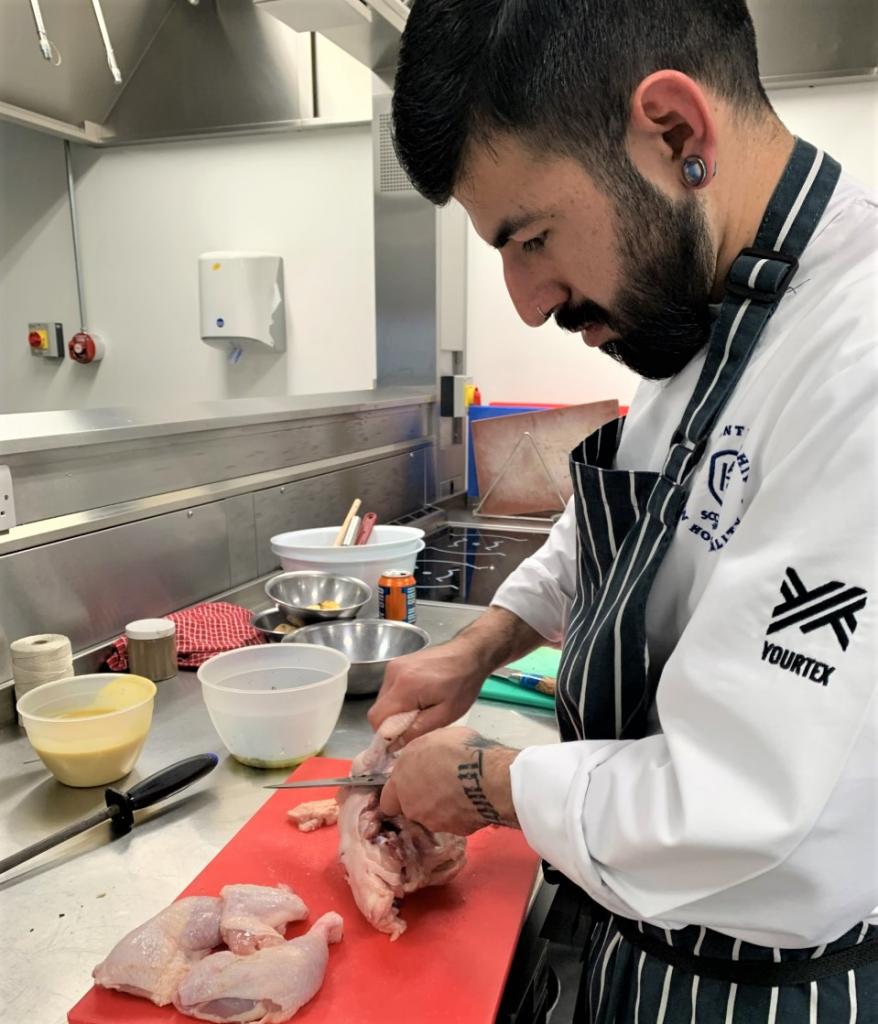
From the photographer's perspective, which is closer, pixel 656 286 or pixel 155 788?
pixel 656 286

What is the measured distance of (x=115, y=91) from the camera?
3.34 meters

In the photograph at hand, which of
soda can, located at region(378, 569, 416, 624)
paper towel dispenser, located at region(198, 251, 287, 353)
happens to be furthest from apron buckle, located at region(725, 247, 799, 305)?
paper towel dispenser, located at region(198, 251, 287, 353)

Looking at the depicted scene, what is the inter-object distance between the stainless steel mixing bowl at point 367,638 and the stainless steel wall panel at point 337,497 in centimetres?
52

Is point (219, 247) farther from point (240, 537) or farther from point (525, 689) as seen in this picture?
point (525, 689)

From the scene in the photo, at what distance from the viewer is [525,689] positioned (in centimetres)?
136

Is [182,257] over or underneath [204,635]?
over

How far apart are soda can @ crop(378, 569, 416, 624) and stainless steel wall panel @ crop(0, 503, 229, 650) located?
404mm

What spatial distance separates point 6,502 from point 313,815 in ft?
2.38

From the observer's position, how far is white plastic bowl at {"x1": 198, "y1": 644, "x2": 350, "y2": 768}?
1075 mm

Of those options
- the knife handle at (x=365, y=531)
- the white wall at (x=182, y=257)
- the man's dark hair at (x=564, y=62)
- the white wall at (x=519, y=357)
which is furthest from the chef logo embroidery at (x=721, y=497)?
the white wall at (x=182, y=257)

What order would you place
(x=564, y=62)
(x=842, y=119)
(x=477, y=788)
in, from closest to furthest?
(x=564, y=62), (x=477, y=788), (x=842, y=119)

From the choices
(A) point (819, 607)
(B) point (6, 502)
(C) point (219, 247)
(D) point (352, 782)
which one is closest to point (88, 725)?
(D) point (352, 782)

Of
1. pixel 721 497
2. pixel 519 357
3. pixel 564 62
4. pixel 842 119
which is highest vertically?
pixel 842 119

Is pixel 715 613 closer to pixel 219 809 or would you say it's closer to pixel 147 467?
pixel 219 809
